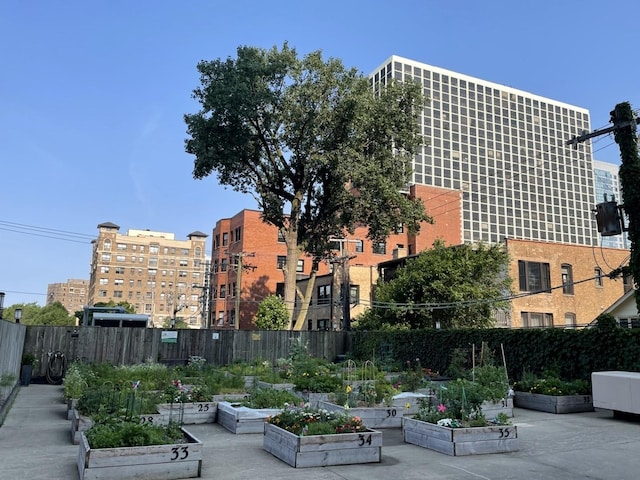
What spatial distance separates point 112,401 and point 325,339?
22707 millimetres

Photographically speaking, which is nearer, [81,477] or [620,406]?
[81,477]

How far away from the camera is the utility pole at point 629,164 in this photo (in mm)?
17234

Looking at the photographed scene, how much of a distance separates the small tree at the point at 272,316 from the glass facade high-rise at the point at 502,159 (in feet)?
313

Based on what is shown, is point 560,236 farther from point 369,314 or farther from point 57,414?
point 57,414

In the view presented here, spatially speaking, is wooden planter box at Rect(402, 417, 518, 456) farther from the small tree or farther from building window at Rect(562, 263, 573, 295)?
the small tree

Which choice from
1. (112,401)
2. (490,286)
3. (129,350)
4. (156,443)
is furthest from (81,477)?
(490,286)

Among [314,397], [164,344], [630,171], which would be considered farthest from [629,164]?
[164,344]

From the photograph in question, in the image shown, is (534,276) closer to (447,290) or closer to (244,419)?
(447,290)

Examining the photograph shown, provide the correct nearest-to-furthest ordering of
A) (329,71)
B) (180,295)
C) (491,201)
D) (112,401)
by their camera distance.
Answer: (112,401)
(329,71)
(180,295)
(491,201)

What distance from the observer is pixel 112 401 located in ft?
33.7

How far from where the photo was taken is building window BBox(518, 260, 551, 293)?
38.0 m

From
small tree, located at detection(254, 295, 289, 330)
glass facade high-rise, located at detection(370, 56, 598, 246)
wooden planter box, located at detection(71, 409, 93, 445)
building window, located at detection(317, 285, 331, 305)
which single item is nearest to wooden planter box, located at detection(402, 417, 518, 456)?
wooden planter box, located at detection(71, 409, 93, 445)

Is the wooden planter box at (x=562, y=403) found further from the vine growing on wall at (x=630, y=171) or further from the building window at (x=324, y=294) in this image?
the building window at (x=324, y=294)

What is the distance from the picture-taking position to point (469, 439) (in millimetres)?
9516
